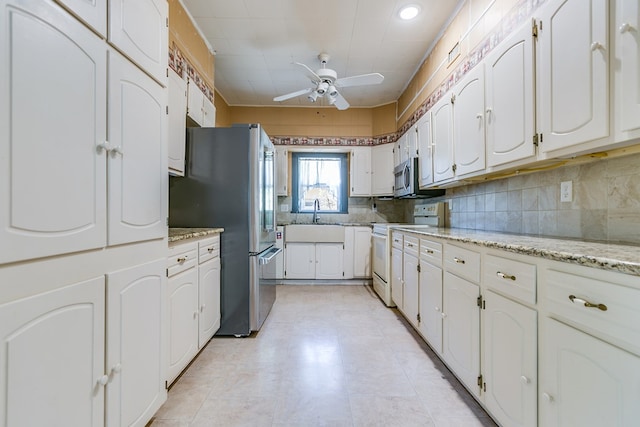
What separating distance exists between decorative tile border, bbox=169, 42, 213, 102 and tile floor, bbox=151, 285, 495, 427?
7.29ft

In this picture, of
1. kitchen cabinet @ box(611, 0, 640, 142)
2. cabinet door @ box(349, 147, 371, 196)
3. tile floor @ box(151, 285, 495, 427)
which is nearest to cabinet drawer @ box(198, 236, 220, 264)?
tile floor @ box(151, 285, 495, 427)

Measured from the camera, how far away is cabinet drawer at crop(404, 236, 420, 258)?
239 centimetres

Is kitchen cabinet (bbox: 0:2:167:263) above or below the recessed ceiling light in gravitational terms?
below

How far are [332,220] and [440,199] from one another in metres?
1.88

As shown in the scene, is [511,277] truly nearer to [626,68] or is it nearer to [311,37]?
[626,68]

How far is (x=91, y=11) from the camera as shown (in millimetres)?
978

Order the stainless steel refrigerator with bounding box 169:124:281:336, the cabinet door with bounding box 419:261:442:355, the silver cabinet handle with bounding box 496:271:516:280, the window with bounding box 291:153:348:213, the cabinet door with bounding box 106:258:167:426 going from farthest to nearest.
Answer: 1. the window with bounding box 291:153:348:213
2. the stainless steel refrigerator with bounding box 169:124:281:336
3. the cabinet door with bounding box 419:261:442:355
4. the silver cabinet handle with bounding box 496:271:516:280
5. the cabinet door with bounding box 106:258:167:426

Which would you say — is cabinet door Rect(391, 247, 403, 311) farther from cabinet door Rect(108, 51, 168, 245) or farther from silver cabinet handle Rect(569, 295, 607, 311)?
cabinet door Rect(108, 51, 168, 245)

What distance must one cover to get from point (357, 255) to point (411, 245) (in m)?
1.78

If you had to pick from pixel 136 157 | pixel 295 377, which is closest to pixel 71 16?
pixel 136 157

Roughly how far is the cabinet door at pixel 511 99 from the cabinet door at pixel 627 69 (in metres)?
0.43

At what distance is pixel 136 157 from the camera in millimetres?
1211

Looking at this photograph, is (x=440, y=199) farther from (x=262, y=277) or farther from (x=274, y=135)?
(x=274, y=135)

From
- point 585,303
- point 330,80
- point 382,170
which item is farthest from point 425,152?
point 585,303
